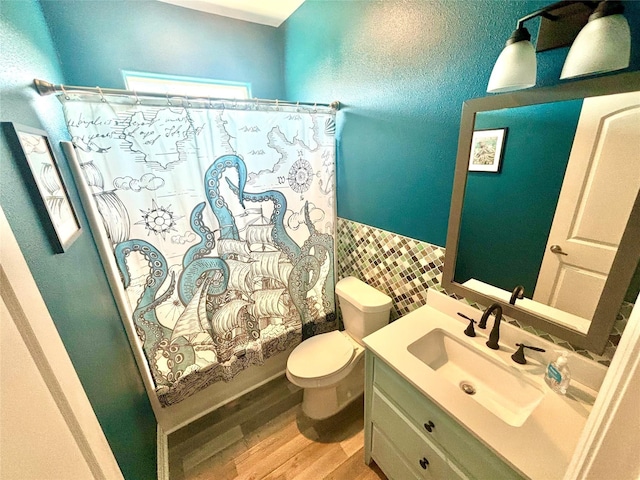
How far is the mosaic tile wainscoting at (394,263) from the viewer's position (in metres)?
1.31

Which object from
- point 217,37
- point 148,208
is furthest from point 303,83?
point 148,208

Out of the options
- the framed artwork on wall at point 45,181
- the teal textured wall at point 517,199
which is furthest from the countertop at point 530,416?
the framed artwork on wall at point 45,181

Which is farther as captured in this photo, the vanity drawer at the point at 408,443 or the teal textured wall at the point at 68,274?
the vanity drawer at the point at 408,443

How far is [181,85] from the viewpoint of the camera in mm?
1936

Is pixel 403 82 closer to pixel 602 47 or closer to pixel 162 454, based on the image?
pixel 602 47

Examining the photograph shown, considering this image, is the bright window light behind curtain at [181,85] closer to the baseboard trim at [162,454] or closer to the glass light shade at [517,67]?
the glass light shade at [517,67]

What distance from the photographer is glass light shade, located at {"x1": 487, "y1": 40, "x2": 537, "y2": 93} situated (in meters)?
0.76

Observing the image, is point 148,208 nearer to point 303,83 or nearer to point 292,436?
Result: point 303,83

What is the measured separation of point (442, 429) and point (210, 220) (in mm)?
1395

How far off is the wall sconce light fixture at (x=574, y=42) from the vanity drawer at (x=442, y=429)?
3.60 feet

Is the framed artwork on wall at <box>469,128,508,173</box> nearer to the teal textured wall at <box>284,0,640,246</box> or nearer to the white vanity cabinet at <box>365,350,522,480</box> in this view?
the teal textured wall at <box>284,0,640,246</box>

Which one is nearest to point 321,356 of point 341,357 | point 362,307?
point 341,357

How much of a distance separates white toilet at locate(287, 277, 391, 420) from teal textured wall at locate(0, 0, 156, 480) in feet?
2.54

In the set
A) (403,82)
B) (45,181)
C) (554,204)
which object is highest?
(403,82)
